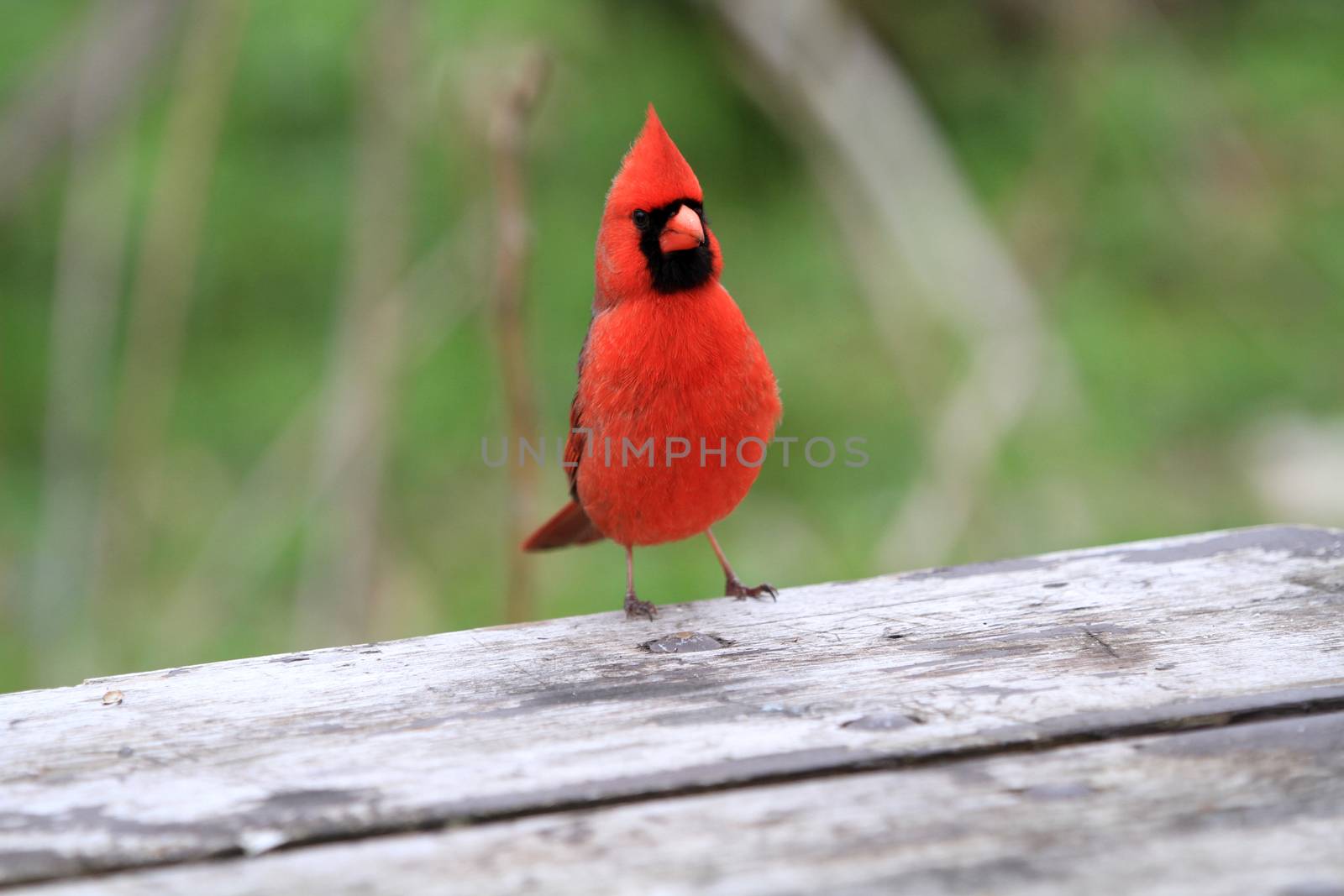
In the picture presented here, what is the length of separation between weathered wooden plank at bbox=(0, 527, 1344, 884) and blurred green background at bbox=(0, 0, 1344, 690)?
1.16m

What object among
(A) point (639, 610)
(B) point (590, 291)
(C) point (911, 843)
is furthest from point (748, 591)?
(B) point (590, 291)

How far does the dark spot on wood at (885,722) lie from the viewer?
1.55 meters

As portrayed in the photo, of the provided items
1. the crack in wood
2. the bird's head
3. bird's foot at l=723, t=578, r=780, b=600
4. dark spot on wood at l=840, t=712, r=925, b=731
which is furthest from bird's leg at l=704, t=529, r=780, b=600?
the crack in wood

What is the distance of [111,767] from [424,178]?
10.9 feet

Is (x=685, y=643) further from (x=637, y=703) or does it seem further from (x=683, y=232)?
(x=683, y=232)

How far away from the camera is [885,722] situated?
157 cm

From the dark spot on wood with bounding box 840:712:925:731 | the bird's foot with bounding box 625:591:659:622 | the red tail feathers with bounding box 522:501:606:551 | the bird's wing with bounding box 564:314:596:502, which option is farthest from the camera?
the red tail feathers with bounding box 522:501:606:551

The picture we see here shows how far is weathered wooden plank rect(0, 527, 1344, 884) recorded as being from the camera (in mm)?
1414

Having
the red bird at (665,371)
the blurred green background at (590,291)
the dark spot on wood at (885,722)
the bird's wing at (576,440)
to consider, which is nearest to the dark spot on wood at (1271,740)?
the dark spot on wood at (885,722)

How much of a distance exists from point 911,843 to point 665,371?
1140 mm

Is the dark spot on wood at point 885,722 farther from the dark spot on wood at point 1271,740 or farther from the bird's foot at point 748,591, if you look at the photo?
the bird's foot at point 748,591

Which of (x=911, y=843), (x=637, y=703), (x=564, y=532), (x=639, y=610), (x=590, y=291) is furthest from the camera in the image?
(x=590, y=291)

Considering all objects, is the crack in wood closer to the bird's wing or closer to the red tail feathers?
the bird's wing

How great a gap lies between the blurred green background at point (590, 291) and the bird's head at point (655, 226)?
539 millimetres
